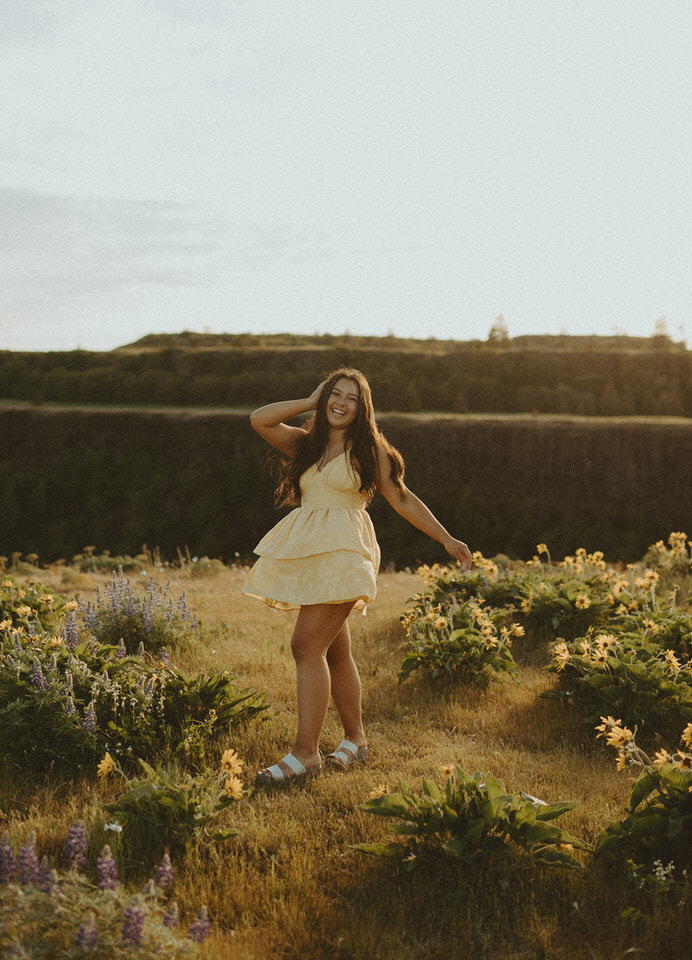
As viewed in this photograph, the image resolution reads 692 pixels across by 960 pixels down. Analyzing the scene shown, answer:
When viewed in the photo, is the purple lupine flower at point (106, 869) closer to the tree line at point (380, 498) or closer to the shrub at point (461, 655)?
the shrub at point (461, 655)

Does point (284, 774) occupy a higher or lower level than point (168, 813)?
lower

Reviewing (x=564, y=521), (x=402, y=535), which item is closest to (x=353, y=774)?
(x=402, y=535)

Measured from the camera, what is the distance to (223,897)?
2572 millimetres

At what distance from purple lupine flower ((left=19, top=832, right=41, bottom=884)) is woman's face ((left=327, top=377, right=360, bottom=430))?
7.21 ft

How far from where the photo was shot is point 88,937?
1925 millimetres

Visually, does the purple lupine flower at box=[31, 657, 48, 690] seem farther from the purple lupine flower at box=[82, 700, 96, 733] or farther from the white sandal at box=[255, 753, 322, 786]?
the white sandal at box=[255, 753, 322, 786]

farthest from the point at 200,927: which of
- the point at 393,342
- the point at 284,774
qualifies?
the point at 393,342

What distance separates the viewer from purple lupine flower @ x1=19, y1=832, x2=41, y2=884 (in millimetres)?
2107

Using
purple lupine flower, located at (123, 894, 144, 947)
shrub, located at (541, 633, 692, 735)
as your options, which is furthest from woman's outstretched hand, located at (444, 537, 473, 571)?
purple lupine flower, located at (123, 894, 144, 947)

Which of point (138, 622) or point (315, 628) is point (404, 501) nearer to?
point (315, 628)

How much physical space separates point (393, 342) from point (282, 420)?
5626cm

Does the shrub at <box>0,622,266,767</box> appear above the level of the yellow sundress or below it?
below

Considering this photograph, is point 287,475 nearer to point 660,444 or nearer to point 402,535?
point 402,535

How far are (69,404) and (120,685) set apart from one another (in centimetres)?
4282
